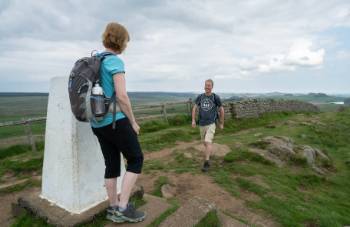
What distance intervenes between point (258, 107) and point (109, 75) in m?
15.4

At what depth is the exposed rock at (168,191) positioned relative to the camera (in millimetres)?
5130

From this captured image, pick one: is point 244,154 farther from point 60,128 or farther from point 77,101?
point 77,101

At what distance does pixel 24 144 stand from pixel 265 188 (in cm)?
912

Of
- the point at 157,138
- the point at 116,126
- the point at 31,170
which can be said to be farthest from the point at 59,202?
the point at 157,138

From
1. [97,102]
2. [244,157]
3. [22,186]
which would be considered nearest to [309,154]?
[244,157]

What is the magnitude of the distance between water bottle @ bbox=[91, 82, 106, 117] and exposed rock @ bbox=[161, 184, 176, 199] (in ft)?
8.78

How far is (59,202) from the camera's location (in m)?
3.81

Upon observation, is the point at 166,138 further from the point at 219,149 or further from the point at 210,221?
the point at 210,221

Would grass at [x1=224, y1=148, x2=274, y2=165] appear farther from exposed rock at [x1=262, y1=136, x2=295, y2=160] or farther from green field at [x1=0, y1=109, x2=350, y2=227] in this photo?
exposed rock at [x1=262, y1=136, x2=295, y2=160]

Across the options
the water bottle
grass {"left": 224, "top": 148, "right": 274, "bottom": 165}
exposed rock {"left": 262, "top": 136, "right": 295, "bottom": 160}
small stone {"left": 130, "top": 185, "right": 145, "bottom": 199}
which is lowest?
grass {"left": 224, "top": 148, "right": 274, "bottom": 165}

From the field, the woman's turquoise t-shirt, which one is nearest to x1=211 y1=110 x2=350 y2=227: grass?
the field

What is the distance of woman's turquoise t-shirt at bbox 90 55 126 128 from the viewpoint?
281 centimetres

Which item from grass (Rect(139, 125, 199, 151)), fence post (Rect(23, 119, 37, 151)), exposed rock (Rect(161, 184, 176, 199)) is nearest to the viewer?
exposed rock (Rect(161, 184, 176, 199))

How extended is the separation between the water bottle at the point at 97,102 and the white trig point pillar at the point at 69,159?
34.5 inches
